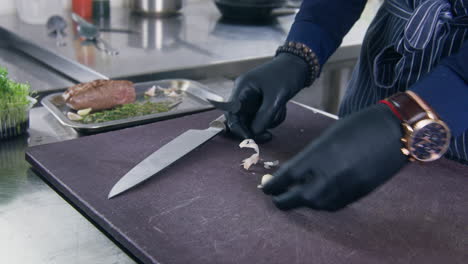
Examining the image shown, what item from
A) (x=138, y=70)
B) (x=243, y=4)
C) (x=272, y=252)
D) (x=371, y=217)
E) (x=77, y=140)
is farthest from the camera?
(x=243, y=4)

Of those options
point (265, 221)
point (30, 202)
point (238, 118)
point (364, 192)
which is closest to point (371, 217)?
point (364, 192)

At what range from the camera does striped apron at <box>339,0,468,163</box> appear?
3.44 feet

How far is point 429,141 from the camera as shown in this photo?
2.68 ft

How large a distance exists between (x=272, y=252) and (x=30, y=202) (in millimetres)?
359

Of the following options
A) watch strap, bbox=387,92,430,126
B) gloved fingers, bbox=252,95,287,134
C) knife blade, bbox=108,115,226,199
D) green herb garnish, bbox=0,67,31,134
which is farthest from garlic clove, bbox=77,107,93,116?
watch strap, bbox=387,92,430,126

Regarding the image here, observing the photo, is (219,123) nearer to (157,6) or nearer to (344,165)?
(344,165)

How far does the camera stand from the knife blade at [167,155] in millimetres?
869

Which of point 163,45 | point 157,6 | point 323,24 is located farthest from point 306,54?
point 157,6

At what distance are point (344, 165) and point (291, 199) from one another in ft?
0.29

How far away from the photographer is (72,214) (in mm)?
815

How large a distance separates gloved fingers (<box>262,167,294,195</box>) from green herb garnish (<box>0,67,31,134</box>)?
1.59ft

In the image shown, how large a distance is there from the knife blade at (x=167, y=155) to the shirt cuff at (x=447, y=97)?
0.36m

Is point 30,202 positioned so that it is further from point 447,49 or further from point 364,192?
point 447,49

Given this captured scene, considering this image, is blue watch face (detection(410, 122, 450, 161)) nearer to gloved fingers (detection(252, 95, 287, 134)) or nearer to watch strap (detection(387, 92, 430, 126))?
watch strap (detection(387, 92, 430, 126))
